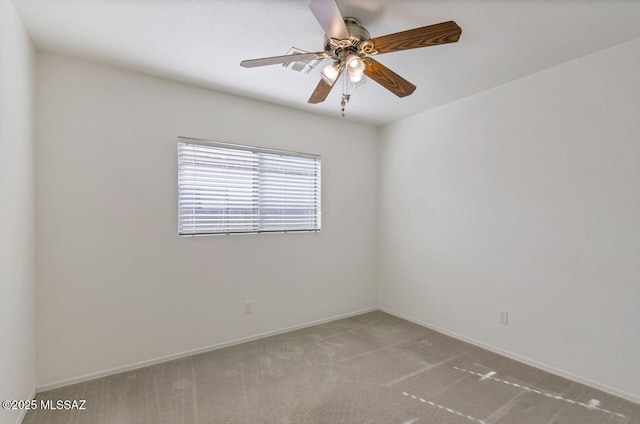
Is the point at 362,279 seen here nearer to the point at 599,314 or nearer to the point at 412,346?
the point at 412,346

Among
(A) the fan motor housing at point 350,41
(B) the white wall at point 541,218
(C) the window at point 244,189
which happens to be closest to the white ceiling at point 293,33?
(A) the fan motor housing at point 350,41

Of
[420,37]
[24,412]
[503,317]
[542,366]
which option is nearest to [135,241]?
[24,412]

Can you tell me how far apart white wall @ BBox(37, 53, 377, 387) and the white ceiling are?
310mm

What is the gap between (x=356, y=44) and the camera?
5.73 feet

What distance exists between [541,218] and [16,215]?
3.82 meters

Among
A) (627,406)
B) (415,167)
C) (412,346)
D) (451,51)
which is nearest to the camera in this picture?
(627,406)

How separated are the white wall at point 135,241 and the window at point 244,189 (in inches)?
3.8

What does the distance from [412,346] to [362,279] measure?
3.88 feet

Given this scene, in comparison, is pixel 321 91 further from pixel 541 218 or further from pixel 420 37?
pixel 541 218

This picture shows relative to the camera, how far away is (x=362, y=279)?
4.06m

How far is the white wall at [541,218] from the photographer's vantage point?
217 cm

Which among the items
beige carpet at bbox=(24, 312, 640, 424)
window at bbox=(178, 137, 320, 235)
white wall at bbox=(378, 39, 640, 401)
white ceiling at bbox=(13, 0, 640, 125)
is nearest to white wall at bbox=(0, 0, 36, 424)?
Result: white ceiling at bbox=(13, 0, 640, 125)

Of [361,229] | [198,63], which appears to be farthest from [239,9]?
[361,229]

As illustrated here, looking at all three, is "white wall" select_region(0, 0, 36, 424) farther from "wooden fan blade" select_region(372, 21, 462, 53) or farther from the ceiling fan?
"wooden fan blade" select_region(372, 21, 462, 53)
